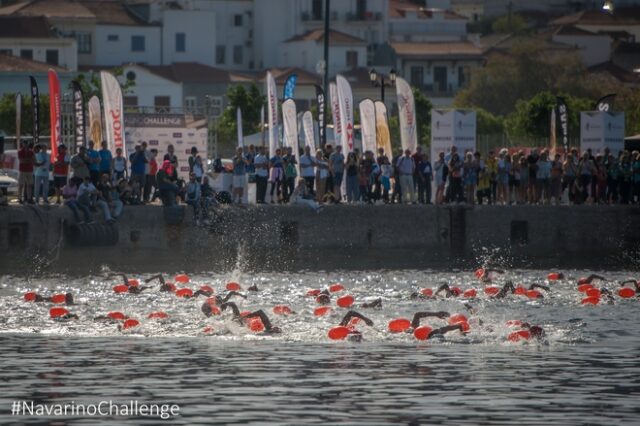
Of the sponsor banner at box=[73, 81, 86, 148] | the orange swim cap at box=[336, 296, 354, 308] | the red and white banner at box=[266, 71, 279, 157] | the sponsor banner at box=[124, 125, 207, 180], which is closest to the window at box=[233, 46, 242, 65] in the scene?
the red and white banner at box=[266, 71, 279, 157]

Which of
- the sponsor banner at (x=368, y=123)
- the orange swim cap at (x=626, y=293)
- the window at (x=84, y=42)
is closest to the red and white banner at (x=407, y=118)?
the sponsor banner at (x=368, y=123)

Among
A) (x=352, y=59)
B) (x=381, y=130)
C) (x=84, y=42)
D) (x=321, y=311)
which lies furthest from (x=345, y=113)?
(x=352, y=59)

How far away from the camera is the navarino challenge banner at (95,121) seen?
146 ft

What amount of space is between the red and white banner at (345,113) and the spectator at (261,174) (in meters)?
5.73

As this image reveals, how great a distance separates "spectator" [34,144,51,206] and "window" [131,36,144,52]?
274 ft

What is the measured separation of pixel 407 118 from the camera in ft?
157

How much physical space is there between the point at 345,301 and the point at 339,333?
434 centimetres

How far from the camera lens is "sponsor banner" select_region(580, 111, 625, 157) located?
149 feet

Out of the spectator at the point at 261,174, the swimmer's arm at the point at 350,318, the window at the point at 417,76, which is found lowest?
the swimmer's arm at the point at 350,318

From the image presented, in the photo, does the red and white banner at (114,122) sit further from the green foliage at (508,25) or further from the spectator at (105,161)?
the green foliage at (508,25)

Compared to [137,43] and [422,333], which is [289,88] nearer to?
[422,333]

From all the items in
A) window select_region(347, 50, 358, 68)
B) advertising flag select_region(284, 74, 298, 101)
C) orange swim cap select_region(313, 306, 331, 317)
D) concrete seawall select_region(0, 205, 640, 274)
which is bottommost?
orange swim cap select_region(313, 306, 331, 317)

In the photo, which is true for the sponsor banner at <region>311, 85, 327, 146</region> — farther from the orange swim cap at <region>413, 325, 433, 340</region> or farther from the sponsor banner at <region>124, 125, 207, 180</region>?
the orange swim cap at <region>413, 325, 433, 340</region>

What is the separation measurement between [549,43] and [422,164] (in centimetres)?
9363
